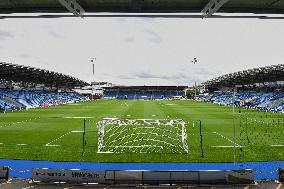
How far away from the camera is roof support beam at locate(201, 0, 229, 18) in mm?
7036

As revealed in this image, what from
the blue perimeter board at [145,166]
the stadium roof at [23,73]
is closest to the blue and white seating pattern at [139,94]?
the stadium roof at [23,73]

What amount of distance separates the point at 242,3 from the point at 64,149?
19.3m

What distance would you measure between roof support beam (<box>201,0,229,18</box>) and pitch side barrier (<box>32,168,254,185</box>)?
10244mm

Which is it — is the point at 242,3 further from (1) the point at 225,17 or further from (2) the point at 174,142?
(2) the point at 174,142

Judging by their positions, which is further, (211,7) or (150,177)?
(150,177)

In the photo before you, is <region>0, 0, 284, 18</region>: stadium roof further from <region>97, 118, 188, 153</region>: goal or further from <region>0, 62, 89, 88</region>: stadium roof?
<region>0, 62, 89, 88</region>: stadium roof

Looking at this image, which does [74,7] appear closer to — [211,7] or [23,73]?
[211,7]

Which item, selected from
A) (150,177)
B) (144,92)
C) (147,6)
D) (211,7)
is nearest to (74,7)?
(147,6)

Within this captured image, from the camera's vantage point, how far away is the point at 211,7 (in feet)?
24.9

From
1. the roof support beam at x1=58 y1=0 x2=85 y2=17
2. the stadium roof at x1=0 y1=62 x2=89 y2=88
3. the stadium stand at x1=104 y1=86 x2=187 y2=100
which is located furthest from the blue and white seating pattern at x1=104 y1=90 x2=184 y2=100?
the roof support beam at x1=58 y1=0 x2=85 y2=17

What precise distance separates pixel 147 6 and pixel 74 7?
1726 millimetres

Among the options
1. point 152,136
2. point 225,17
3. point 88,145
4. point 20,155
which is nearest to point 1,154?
point 20,155

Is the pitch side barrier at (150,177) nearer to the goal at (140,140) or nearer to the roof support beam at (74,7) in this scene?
the goal at (140,140)

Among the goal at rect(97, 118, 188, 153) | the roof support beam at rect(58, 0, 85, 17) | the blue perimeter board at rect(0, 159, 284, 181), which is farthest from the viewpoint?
the goal at rect(97, 118, 188, 153)
